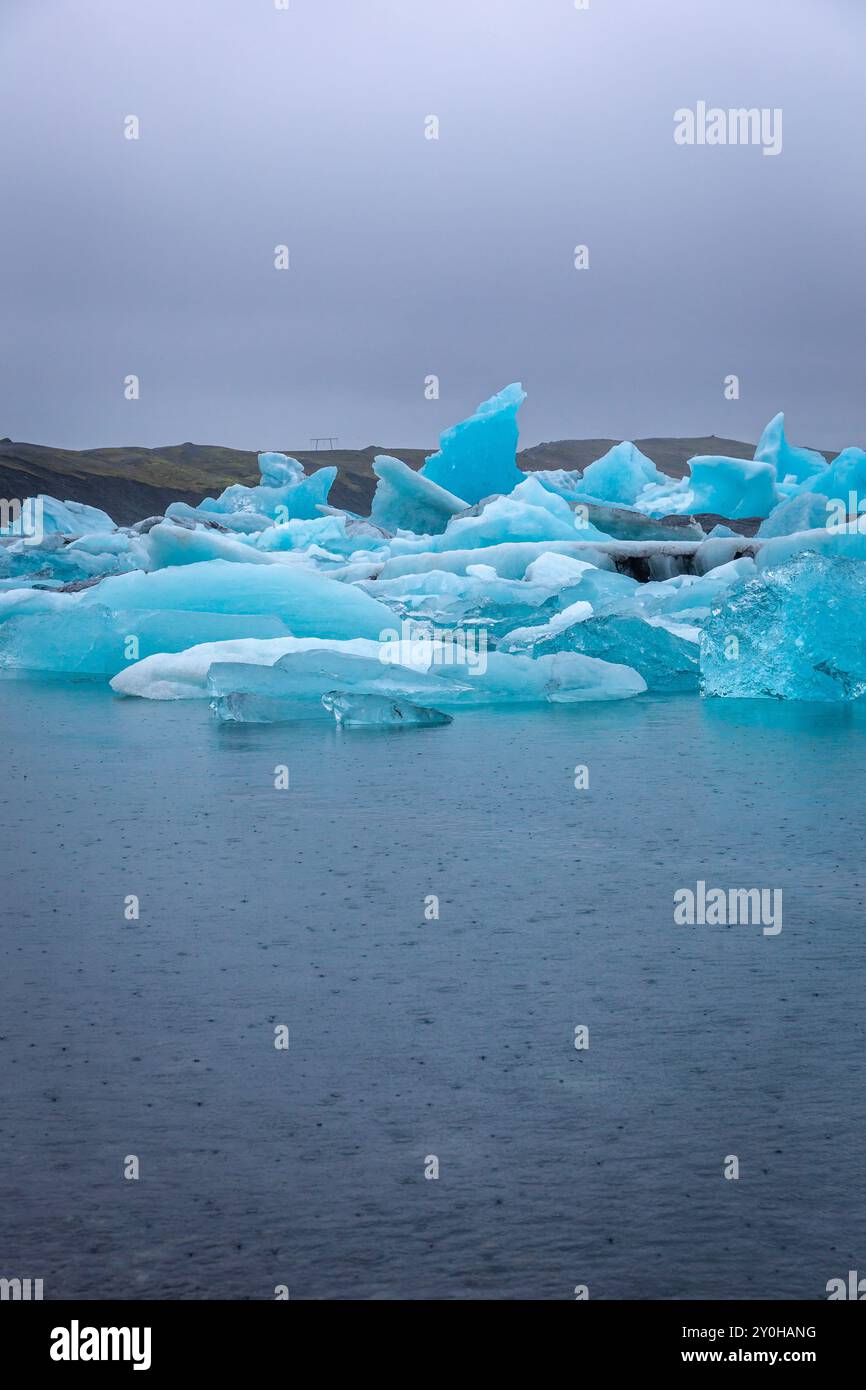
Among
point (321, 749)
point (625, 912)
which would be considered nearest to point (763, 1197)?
point (625, 912)

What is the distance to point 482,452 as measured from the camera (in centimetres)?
2502

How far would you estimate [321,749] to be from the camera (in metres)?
6.59

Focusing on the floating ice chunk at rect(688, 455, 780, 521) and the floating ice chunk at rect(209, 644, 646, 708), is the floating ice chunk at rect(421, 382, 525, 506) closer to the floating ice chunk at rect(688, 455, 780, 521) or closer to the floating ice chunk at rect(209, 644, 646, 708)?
the floating ice chunk at rect(688, 455, 780, 521)

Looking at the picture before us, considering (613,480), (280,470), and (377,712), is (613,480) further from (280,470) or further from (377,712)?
(377,712)

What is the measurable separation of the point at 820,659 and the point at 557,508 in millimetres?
12634

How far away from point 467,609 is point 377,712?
21.8 feet

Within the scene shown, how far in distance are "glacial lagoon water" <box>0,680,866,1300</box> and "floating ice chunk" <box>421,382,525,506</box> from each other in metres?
19.2

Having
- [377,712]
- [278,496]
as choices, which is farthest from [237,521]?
[377,712]

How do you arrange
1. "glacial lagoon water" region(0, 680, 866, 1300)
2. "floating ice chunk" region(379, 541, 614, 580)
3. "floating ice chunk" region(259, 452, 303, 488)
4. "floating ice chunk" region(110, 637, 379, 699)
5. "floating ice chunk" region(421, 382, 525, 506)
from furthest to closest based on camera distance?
"floating ice chunk" region(259, 452, 303, 488), "floating ice chunk" region(421, 382, 525, 506), "floating ice chunk" region(379, 541, 614, 580), "floating ice chunk" region(110, 637, 379, 699), "glacial lagoon water" region(0, 680, 866, 1300)

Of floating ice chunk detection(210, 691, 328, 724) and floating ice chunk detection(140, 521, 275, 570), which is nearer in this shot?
floating ice chunk detection(210, 691, 328, 724)

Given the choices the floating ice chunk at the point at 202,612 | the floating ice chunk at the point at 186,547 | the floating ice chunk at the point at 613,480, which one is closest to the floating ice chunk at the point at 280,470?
the floating ice chunk at the point at 613,480

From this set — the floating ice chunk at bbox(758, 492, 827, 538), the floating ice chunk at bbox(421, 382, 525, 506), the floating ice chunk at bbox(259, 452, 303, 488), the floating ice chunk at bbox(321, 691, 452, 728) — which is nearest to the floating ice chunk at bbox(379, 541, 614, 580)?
the floating ice chunk at bbox(758, 492, 827, 538)

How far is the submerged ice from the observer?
873 cm

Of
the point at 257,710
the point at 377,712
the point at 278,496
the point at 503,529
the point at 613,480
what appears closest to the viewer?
the point at 377,712
